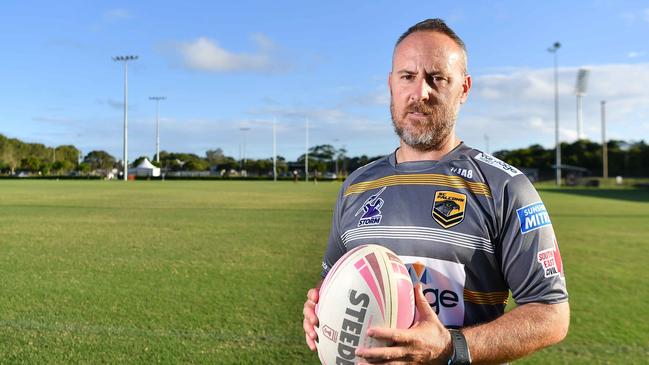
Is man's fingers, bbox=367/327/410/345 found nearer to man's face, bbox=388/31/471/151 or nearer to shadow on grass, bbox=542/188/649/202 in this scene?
man's face, bbox=388/31/471/151

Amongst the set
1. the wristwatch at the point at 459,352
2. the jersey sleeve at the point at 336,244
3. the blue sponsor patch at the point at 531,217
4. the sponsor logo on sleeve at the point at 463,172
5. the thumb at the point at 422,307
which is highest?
the sponsor logo on sleeve at the point at 463,172

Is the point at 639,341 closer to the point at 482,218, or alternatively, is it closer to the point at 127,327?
the point at 482,218

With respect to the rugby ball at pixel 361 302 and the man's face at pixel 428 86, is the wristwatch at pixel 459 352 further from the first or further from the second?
the man's face at pixel 428 86

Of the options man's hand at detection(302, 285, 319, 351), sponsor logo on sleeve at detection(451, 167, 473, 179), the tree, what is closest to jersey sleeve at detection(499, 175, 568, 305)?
sponsor logo on sleeve at detection(451, 167, 473, 179)

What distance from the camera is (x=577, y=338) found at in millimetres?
4914

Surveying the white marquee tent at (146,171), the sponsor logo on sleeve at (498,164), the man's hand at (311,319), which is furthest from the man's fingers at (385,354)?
the white marquee tent at (146,171)

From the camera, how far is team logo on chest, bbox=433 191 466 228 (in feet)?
6.14

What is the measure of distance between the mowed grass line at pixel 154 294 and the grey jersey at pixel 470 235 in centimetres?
278

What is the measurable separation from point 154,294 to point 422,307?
18.1ft

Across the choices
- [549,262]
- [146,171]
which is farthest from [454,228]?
[146,171]

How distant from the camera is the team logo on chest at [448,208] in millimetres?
1871

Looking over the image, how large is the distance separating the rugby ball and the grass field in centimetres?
273

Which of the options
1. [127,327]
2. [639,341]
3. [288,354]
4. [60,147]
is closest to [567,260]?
[639,341]

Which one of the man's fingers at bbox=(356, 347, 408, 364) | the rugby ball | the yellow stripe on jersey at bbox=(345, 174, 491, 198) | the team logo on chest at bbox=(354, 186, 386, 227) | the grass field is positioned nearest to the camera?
the man's fingers at bbox=(356, 347, 408, 364)
